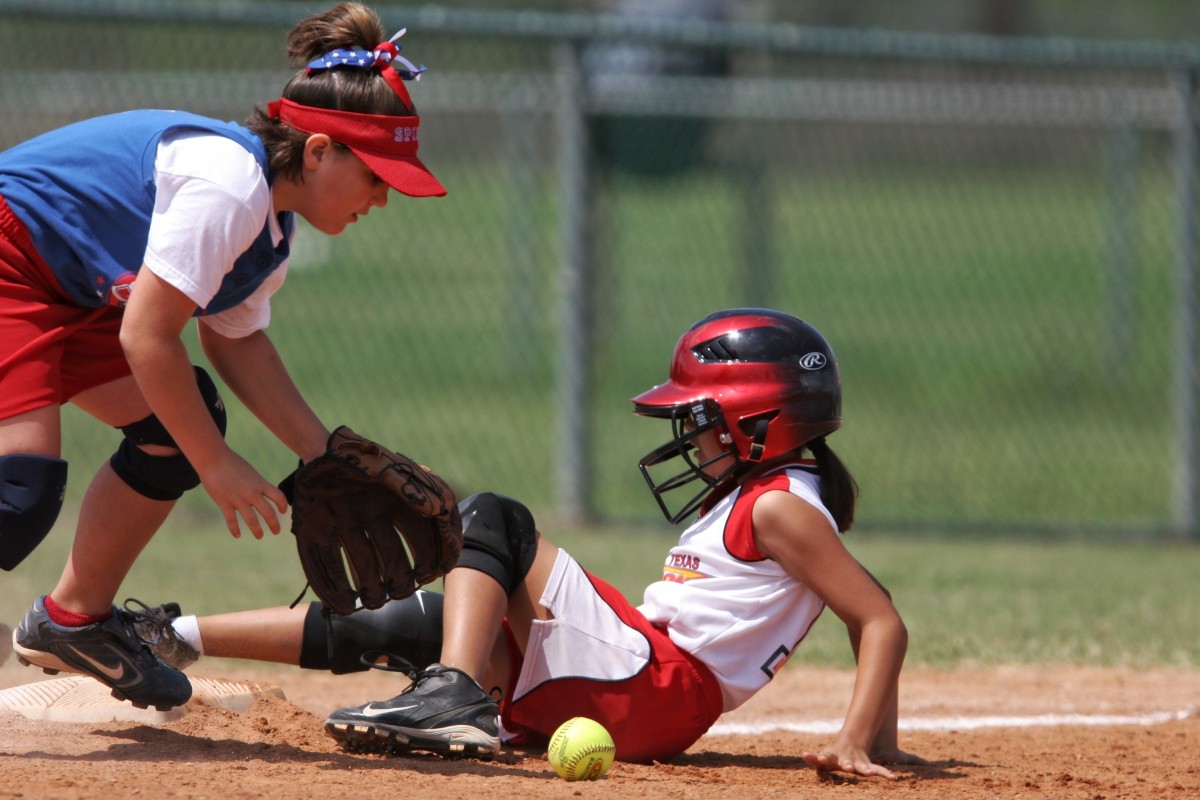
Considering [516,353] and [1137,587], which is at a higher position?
[516,353]

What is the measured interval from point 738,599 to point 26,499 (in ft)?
5.18

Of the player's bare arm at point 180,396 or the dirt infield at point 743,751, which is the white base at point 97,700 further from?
the player's bare arm at point 180,396

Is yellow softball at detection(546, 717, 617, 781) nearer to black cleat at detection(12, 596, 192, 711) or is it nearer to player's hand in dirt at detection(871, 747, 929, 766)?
player's hand in dirt at detection(871, 747, 929, 766)

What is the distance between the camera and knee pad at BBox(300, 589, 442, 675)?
3.82 metres

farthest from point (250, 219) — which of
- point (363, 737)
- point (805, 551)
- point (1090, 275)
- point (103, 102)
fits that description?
point (1090, 275)

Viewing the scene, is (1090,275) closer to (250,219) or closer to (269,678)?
(269,678)

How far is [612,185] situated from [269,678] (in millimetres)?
4599

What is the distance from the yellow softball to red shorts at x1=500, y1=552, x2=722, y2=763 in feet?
0.69

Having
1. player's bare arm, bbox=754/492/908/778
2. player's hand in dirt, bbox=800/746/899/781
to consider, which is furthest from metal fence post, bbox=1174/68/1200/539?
player's hand in dirt, bbox=800/746/899/781

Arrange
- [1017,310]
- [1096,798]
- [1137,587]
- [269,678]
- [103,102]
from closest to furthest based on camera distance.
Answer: [1096,798]
[269,678]
[1137,587]
[103,102]
[1017,310]

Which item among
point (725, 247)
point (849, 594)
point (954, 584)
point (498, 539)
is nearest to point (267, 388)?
point (498, 539)

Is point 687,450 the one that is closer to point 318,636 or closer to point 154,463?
point 318,636

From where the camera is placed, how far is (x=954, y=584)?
694cm

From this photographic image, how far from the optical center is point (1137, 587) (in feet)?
22.7
